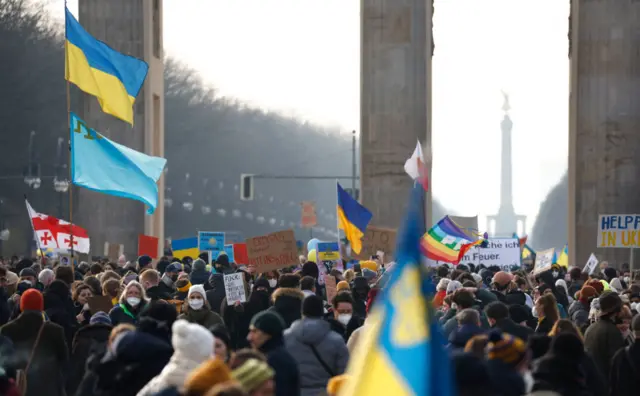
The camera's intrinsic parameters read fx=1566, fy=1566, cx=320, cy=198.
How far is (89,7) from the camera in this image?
3634 centimetres

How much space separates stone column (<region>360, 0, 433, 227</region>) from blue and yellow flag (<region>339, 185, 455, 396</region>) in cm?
A: 3019

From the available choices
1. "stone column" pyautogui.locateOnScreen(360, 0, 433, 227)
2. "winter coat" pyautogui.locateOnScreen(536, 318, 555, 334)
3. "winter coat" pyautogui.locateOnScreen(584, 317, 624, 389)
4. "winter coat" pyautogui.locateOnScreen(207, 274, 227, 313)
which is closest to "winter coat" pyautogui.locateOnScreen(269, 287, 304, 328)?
"winter coat" pyautogui.locateOnScreen(536, 318, 555, 334)

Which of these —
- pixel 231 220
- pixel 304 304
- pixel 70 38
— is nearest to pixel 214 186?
pixel 231 220

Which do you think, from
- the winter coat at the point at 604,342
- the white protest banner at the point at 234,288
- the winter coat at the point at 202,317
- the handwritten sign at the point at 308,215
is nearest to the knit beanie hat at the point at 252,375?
the winter coat at the point at 604,342

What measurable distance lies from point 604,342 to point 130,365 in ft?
16.5

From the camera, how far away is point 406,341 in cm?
579

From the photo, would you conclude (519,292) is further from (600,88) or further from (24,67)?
(24,67)

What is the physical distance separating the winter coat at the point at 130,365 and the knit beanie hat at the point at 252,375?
1425mm

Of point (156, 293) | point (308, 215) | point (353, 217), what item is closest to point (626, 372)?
point (156, 293)

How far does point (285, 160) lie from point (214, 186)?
35.1ft

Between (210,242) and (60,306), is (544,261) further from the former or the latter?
(60,306)

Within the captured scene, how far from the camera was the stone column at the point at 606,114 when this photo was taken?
3541 cm

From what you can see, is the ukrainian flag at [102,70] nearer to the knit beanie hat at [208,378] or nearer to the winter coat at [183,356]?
the winter coat at [183,356]

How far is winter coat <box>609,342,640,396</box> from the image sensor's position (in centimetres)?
1081
